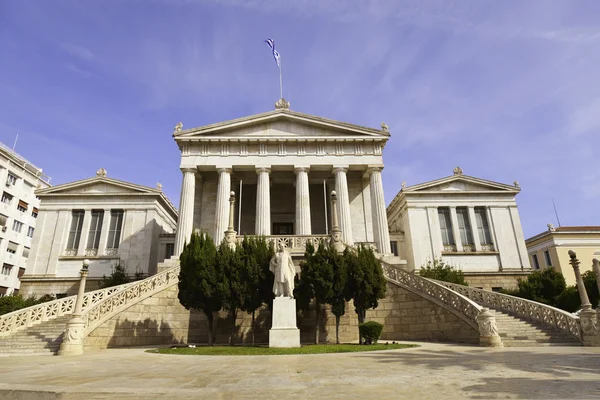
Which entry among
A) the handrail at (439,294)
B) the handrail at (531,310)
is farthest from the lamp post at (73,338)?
the handrail at (531,310)

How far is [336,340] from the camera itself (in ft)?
57.0

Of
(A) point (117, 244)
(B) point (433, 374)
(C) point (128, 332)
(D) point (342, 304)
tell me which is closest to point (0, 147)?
(A) point (117, 244)

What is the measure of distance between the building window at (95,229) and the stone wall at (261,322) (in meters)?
18.6

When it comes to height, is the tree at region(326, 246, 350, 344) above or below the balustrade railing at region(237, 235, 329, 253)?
below

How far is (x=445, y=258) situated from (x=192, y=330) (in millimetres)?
24334

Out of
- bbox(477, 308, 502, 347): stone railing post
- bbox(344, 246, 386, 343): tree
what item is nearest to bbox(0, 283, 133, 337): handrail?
bbox(344, 246, 386, 343): tree

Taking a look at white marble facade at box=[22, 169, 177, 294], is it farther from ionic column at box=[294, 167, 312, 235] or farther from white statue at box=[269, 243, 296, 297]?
white statue at box=[269, 243, 296, 297]

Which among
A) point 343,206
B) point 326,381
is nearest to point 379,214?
point 343,206

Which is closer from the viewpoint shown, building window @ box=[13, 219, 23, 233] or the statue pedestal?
the statue pedestal

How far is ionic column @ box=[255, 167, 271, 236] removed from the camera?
27627 millimetres

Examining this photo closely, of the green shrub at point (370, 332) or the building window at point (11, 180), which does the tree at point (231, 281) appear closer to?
the green shrub at point (370, 332)

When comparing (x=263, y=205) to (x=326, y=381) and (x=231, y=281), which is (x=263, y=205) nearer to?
(x=231, y=281)

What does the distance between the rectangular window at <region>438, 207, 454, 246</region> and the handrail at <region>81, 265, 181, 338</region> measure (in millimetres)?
25426

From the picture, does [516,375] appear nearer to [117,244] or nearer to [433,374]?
[433,374]
